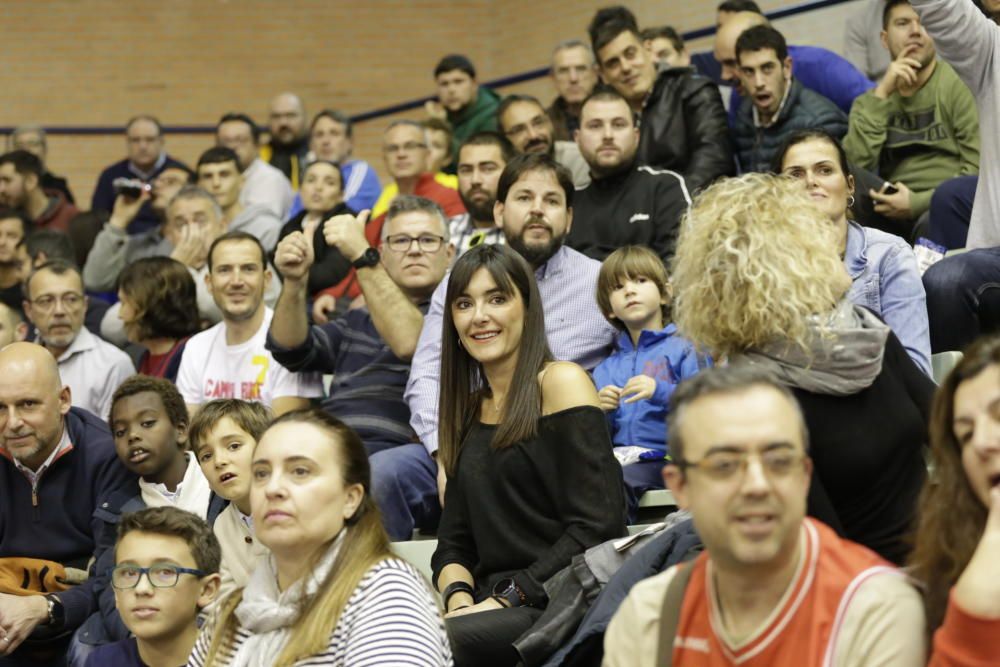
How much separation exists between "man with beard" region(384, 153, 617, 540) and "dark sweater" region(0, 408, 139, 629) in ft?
2.70

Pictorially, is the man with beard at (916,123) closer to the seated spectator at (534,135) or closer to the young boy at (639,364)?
the seated spectator at (534,135)

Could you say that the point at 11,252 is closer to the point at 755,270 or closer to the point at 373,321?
the point at 373,321

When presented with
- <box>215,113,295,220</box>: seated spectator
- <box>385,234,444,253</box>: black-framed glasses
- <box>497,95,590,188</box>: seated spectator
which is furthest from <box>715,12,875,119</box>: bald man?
<box>215,113,295,220</box>: seated spectator

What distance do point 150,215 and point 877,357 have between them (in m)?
6.29

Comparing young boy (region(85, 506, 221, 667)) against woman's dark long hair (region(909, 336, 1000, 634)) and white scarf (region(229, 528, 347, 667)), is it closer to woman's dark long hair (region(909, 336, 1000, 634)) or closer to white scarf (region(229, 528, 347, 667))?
white scarf (region(229, 528, 347, 667))

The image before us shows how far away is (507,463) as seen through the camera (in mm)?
3082

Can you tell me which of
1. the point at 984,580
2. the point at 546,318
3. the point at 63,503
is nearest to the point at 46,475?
the point at 63,503

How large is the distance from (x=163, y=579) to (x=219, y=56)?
25.8 ft

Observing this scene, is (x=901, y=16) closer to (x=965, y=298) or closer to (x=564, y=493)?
(x=965, y=298)

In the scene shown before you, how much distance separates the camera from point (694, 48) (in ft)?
27.6

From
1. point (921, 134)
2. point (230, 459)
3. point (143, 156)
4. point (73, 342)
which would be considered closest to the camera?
point (230, 459)

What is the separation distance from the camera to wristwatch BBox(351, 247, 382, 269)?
435 centimetres

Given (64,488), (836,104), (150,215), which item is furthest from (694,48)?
(64,488)

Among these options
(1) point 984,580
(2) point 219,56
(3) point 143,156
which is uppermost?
(2) point 219,56
